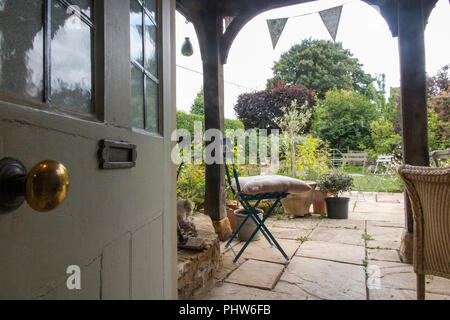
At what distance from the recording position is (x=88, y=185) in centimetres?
51

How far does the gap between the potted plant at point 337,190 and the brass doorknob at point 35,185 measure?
392cm

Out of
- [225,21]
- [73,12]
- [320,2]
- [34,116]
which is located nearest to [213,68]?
[225,21]

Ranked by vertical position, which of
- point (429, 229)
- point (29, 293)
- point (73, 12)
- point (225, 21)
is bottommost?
point (429, 229)

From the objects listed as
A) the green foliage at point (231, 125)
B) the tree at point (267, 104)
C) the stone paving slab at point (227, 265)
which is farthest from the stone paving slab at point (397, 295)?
the tree at point (267, 104)

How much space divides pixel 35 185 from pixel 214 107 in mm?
2673

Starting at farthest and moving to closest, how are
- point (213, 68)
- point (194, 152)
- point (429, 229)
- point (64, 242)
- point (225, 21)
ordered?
point (194, 152), point (225, 21), point (213, 68), point (429, 229), point (64, 242)

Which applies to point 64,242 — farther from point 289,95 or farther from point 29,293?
point 289,95

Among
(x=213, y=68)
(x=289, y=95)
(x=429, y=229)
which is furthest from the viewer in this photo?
(x=289, y=95)

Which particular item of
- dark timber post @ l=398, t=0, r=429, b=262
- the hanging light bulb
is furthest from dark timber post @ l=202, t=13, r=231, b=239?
dark timber post @ l=398, t=0, r=429, b=262

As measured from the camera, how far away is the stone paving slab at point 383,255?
7.54ft

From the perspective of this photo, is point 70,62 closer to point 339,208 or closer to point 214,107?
point 214,107

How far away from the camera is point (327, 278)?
6.44 ft

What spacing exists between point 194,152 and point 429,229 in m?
3.31
